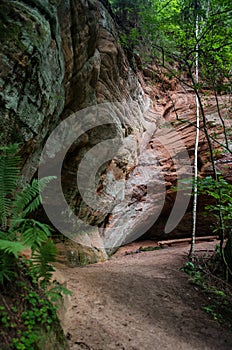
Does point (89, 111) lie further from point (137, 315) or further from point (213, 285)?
point (213, 285)

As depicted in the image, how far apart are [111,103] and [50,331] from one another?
6.70m

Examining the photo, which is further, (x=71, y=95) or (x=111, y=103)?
(x=111, y=103)

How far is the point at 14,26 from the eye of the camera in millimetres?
3422

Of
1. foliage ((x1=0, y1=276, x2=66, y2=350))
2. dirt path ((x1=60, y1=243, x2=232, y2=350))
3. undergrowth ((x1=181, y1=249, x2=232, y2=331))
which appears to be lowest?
undergrowth ((x1=181, y1=249, x2=232, y2=331))

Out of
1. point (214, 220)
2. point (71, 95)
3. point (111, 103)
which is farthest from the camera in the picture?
point (214, 220)

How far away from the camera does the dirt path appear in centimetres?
299

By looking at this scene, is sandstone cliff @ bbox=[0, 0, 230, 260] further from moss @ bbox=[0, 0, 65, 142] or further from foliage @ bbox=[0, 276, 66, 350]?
foliage @ bbox=[0, 276, 66, 350]

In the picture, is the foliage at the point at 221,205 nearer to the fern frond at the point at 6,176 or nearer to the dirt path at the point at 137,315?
the dirt path at the point at 137,315

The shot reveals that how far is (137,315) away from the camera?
367 cm

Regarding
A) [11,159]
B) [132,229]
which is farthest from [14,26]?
[132,229]

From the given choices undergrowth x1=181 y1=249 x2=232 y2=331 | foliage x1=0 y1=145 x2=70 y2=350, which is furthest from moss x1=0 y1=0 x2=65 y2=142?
undergrowth x1=181 y1=249 x2=232 y2=331

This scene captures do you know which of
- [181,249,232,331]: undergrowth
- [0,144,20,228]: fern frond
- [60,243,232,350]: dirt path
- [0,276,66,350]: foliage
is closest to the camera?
[0,276,66,350]: foliage

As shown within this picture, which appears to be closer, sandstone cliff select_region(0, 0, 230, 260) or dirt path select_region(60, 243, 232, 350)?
dirt path select_region(60, 243, 232, 350)

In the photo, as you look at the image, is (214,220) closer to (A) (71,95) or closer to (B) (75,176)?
(B) (75,176)
